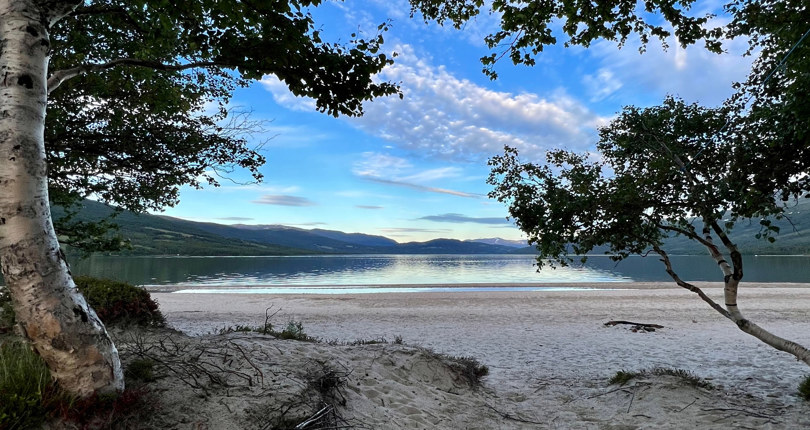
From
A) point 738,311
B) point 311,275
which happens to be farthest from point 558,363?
point 311,275

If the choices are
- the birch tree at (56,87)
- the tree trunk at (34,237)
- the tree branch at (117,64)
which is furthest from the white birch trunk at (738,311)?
the tree trunk at (34,237)

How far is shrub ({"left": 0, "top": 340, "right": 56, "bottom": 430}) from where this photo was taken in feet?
11.5

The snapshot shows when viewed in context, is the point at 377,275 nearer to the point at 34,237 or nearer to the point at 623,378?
the point at 623,378

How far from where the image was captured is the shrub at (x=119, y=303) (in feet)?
28.8

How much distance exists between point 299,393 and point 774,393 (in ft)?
33.3

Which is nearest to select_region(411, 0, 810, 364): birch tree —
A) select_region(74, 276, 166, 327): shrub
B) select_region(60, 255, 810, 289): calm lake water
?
select_region(74, 276, 166, 327): shrub

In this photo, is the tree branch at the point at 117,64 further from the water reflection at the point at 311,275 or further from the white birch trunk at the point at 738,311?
the water reflection at the point at 311,275

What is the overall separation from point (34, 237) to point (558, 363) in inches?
483

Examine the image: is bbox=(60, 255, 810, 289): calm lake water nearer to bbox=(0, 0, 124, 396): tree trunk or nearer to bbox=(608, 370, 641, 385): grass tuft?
bbox=(0, 0, 124, 396): tree trunk

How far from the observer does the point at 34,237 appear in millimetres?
3658

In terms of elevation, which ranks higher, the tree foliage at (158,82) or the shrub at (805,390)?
the tree foliage at (158,82)

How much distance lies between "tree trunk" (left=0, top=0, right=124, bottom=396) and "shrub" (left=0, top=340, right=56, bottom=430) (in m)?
0.19

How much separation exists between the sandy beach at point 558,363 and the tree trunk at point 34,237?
4.68 feet

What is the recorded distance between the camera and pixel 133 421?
4.00 meters
